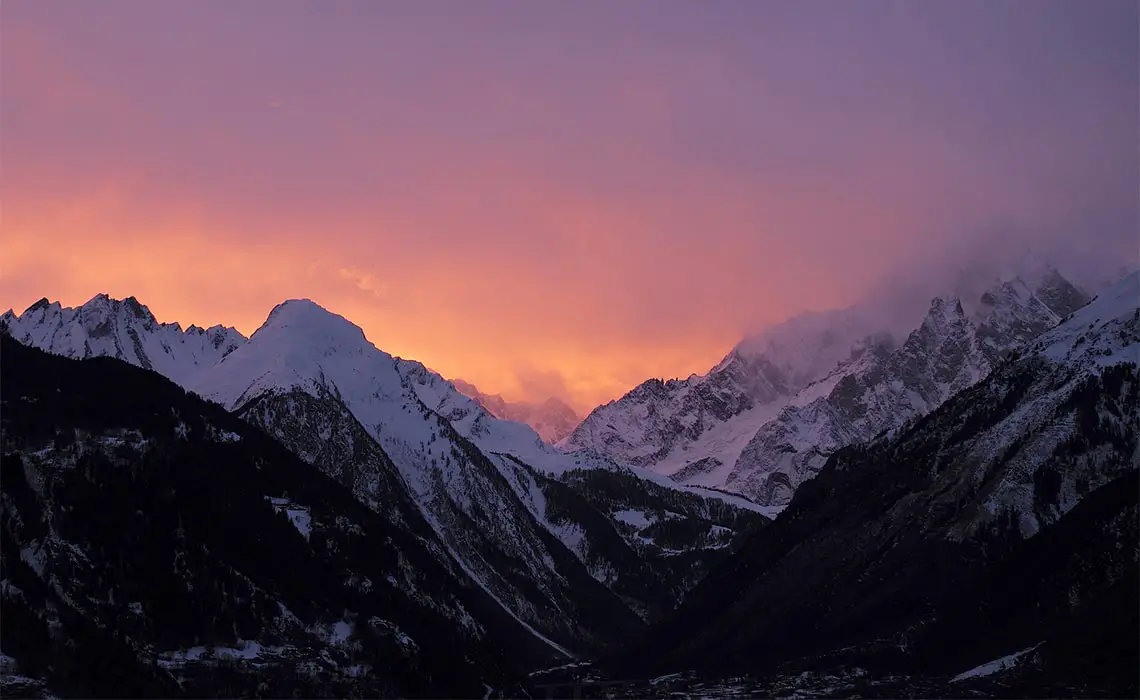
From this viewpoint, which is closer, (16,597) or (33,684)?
(33,684)

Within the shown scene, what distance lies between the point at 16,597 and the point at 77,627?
8521 millimetres

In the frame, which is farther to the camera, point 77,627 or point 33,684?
point 77,627

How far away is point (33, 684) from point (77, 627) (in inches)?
630

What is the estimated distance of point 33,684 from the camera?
603ft

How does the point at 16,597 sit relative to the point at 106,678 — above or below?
above

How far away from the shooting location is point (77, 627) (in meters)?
199

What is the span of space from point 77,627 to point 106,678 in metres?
9.49

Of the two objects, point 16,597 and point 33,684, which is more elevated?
point 16,597

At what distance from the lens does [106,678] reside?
19350 cm

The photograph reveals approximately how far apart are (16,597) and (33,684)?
16177mm

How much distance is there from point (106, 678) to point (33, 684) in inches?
447
